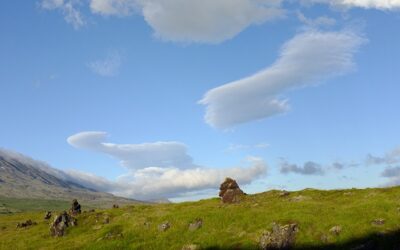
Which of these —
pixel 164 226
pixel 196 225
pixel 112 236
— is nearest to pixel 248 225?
pixel 196 225

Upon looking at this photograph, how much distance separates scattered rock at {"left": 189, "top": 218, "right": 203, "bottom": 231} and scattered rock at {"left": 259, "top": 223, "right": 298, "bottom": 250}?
42.6 feet

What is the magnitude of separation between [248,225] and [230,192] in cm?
2517

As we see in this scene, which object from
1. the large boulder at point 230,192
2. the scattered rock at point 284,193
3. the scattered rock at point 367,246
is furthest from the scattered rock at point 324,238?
the large boulder at point 230,192

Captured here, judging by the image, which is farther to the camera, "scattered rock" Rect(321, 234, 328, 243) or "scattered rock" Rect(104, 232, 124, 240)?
"scattered rock" Rect(104, 232, 124, 240)

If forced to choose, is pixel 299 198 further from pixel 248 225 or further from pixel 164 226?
pixel 164 226

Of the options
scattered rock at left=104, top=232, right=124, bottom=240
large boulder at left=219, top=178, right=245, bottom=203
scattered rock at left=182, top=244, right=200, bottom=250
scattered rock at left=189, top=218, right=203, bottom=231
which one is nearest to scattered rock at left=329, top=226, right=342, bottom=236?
scattered rock at left=182, top=244, right=200, bottom=250

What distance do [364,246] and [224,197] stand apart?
131ft

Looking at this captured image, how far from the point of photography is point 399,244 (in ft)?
179

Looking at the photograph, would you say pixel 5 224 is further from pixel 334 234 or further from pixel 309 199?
pixel 334 234

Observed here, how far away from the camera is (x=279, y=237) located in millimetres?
60406

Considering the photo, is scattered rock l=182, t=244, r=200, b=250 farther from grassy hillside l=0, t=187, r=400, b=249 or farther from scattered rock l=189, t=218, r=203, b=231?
scattered rock l=189, t=218, r=203, b=231

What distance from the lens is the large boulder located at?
9194 centimetres

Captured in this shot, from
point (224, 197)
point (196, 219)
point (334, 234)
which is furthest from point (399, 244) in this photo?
point (224, 197)

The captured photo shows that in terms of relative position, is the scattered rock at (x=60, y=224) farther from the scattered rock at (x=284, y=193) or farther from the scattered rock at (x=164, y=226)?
the scattered rock at (x=284, y=193)
